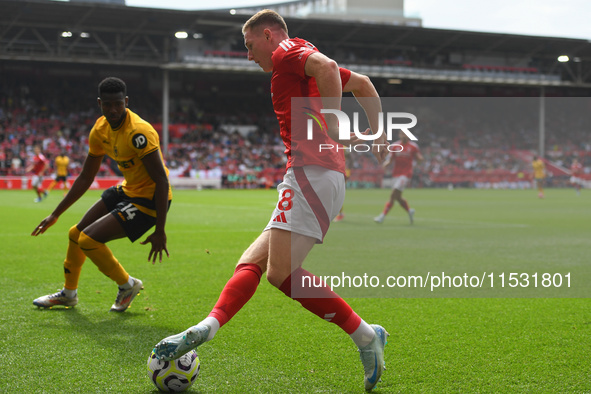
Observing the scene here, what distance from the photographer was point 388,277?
23.5ft

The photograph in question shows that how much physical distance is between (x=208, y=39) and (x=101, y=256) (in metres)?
39.7

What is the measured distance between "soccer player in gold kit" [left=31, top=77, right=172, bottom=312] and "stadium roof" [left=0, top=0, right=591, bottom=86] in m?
33.8

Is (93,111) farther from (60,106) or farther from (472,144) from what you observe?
(472,144)

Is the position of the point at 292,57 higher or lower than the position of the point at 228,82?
lower

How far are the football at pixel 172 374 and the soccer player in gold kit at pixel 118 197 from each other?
4.65ft

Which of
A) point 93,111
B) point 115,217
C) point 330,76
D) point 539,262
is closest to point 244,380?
point 330,76

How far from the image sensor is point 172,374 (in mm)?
3273

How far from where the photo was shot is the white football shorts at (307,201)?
331 centimetres

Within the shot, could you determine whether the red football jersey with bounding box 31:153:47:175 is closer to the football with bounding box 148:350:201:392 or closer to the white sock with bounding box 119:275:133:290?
the white sock with bounding box 119:275:133:290

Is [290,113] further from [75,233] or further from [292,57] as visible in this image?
[75,233]

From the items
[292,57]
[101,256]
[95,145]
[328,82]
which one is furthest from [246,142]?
[328,82]

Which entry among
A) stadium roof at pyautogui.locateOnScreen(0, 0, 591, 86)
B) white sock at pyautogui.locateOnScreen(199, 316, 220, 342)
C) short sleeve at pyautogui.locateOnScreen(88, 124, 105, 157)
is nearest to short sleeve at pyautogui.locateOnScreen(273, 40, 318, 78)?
white sock at pyautogui.locateOnScreen(199, 316, 220, 342)

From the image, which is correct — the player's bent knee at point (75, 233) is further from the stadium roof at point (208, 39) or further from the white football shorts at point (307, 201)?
the stadium roof at point (208, 39)

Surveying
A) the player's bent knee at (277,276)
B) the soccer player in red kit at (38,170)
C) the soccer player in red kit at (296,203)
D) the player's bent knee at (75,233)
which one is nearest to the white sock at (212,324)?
the soccer player in red kit at (296,203)
